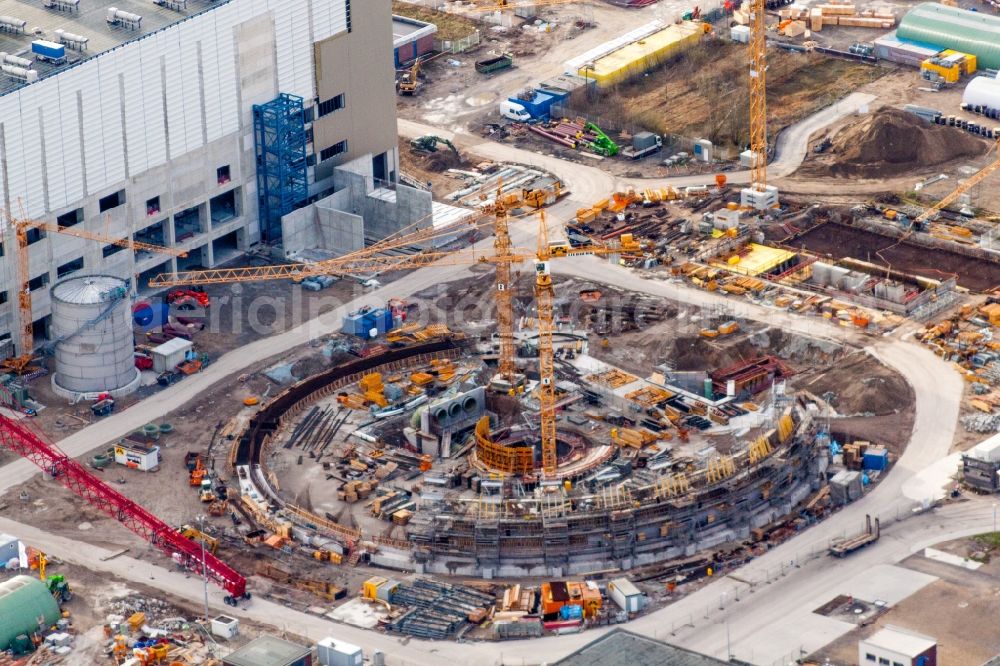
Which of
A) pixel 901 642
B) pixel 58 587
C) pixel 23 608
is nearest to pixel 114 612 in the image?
pixel 58 587

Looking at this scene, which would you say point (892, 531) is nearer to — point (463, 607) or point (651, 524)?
point (651, 524)

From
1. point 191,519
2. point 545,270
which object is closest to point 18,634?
point 191,519

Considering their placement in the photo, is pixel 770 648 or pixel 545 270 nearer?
pixel 770 648

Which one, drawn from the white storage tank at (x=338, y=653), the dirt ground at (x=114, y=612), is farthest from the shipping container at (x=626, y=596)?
the dirt ground at (x=114, y=612)

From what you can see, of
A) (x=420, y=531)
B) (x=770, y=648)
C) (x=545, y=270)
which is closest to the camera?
(x=770, y=648)

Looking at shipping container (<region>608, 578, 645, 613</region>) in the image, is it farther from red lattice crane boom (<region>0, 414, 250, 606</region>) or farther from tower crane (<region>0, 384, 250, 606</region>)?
tower crane (<region>0, 384, 250, 606</region>)

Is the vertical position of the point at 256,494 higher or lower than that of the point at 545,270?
lower
